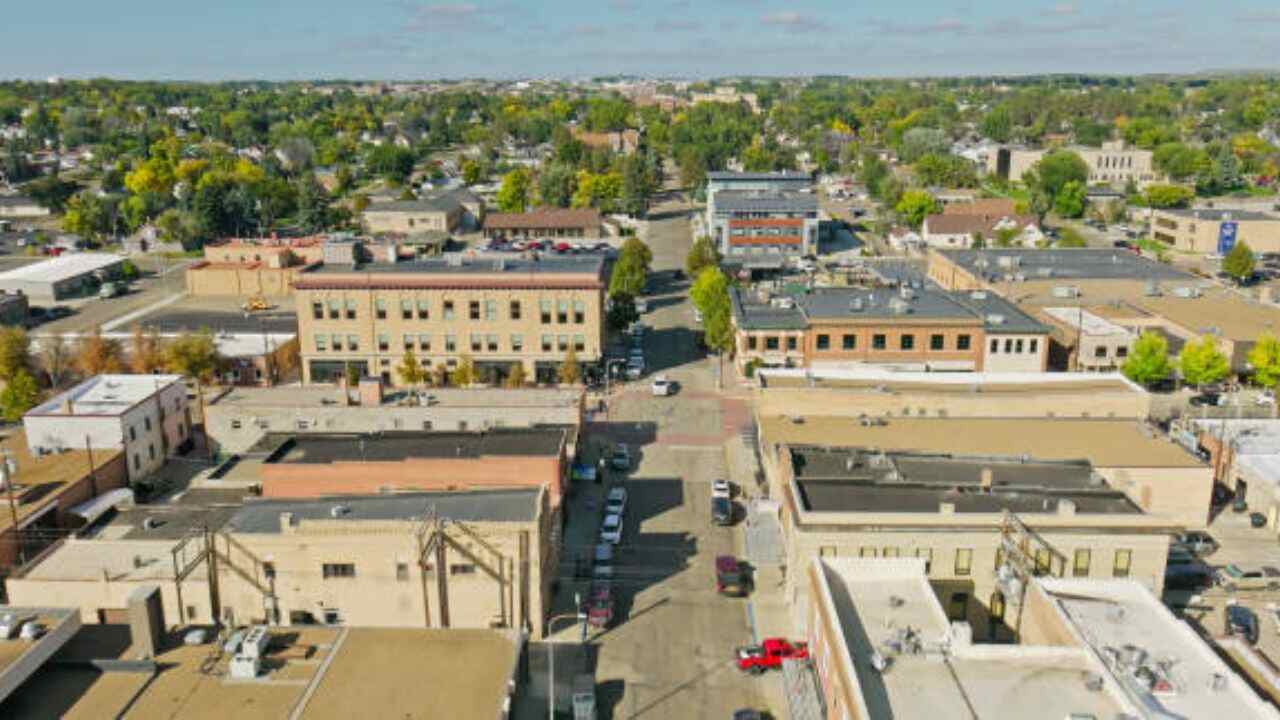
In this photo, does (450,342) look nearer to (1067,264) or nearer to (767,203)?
(767,203)

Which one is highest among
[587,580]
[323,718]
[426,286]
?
[426,286]

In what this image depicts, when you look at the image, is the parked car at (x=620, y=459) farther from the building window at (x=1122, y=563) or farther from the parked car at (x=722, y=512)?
the building window at (x=1122, y=563)

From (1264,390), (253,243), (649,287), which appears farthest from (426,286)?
(1264,390)

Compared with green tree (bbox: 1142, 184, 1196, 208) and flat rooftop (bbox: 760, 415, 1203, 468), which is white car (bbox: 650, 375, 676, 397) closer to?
flat rooftop (bbox: 760, 415, 1203, 468)

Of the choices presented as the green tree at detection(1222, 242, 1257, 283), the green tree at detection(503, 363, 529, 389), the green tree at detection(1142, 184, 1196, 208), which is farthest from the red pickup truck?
the green tree at detection(1142, 184, 1196, 208)

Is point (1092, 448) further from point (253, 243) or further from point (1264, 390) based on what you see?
point (253, 243)
